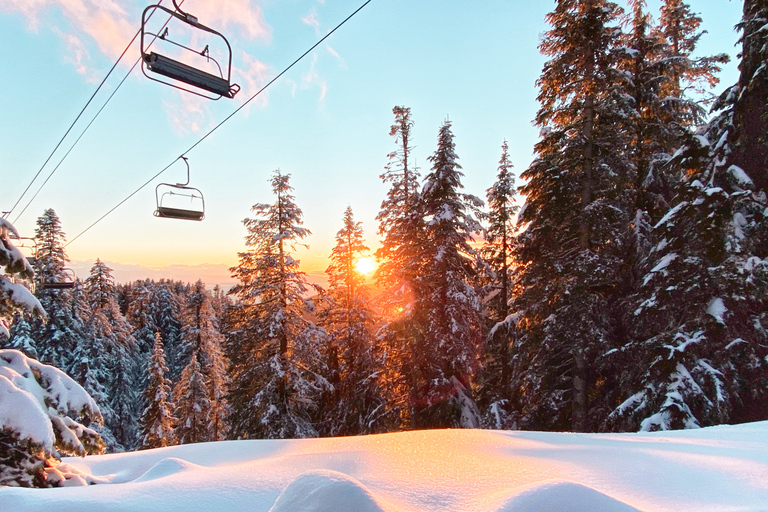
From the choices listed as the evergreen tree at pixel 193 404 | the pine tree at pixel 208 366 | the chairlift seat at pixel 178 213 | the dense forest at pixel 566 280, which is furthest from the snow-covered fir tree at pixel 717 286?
the evergreen tree at pixel 193 404

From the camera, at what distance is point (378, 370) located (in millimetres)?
15562

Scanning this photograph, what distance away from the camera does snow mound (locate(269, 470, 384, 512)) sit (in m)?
2.48

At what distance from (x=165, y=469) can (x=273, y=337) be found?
11.7 meters

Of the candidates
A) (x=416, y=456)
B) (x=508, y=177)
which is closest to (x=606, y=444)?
(x=416, y=456)

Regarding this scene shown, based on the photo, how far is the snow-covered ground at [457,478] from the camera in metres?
2.70

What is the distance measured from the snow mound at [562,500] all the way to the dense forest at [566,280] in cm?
603

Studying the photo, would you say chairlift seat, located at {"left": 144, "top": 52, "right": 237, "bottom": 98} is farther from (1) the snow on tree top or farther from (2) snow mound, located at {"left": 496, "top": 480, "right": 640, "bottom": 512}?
(2) snow mound, located at {"left": 496, "top": 480, "right": 640, "bottom": 512}

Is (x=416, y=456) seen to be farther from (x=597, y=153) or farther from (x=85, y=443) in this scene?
(x=597, y=153)

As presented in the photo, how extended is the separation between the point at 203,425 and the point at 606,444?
28.5 metres

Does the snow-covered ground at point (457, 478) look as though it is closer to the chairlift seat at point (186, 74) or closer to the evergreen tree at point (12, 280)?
the evergreen tree at point (12, 280)

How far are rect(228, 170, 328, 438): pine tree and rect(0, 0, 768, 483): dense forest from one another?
0.09m

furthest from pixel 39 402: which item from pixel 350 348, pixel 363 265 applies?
pixel 363 265

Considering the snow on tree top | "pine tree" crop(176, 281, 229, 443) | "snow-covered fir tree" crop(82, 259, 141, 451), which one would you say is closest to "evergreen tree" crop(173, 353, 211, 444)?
"pine tree" crop(176, 281, 229, 443)

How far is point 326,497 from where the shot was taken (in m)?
2.53
